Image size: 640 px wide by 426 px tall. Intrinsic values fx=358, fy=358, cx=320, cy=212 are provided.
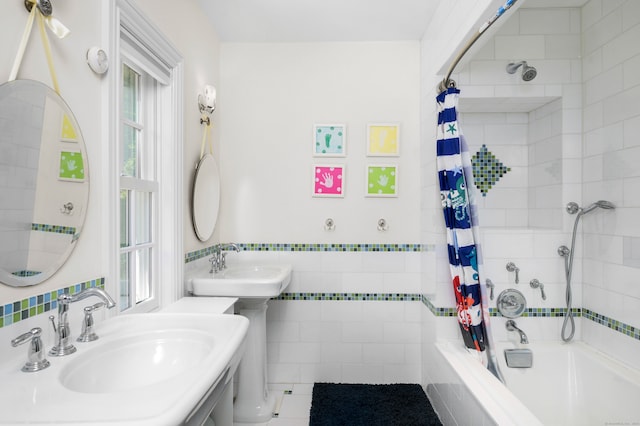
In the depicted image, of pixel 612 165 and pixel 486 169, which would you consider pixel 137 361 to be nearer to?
pixel 486 169

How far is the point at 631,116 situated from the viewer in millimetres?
1899

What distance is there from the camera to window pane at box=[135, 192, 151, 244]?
1.91 m

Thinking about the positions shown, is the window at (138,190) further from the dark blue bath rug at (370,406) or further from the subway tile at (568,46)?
the subway tile at (568,46)

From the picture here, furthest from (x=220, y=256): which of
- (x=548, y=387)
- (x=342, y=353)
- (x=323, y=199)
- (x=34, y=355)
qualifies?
(x=548, y=387)

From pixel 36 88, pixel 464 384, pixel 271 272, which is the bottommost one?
pixel 464 384

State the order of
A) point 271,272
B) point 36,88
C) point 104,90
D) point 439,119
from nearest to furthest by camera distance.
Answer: point 36,88 < point 104,90 < point 439,119 < point 271,272

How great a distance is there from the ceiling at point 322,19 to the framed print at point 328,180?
0.98 meters

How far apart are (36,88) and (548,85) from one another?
2.67m

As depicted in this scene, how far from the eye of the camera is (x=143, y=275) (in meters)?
1.96

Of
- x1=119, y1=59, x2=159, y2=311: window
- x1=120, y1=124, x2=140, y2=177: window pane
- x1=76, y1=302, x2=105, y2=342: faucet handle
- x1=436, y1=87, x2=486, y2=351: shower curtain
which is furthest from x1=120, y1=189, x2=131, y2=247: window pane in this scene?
x1=436, y1=87, x2=486, y2=351: shower curtain

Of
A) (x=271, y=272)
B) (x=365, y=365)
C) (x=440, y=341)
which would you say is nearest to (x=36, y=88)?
(x=271, y=272)

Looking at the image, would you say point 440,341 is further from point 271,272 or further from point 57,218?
point 57,218

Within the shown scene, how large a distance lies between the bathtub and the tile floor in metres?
0.87

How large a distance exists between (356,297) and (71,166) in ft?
6.71
